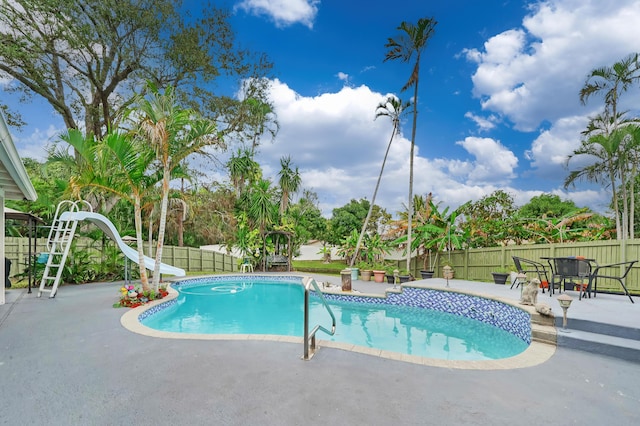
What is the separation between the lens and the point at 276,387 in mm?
2947

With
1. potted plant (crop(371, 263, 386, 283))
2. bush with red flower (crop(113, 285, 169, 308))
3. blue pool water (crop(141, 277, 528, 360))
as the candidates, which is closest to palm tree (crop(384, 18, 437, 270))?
potted plant (crop(371, 263, 386, 283))

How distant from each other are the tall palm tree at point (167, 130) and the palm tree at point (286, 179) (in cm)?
964

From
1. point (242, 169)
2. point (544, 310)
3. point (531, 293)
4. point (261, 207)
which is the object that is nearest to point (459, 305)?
point (531, 293)

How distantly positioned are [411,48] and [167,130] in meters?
9.90

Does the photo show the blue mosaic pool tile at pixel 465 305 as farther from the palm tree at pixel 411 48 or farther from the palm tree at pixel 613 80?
the palm tree at pixel 613 80

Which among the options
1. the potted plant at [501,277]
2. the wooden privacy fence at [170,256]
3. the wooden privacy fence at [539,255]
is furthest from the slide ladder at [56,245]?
the wooden privacy fence at [539,255]

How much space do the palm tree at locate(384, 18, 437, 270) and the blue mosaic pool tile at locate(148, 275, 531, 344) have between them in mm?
3000

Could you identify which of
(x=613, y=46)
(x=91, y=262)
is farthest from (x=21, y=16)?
(x=613, y=46)

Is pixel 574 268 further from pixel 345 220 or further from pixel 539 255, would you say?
pixel 345 220

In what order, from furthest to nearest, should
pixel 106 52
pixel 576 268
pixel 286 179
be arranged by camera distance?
pixel 286 179, pixel 106 52, pixel 576 268

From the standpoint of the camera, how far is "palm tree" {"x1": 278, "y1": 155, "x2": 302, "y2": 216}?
56.4 feet

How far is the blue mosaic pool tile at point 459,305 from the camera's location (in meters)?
5.86

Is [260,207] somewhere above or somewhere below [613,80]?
below

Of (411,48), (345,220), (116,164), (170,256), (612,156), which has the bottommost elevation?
(170,256)
